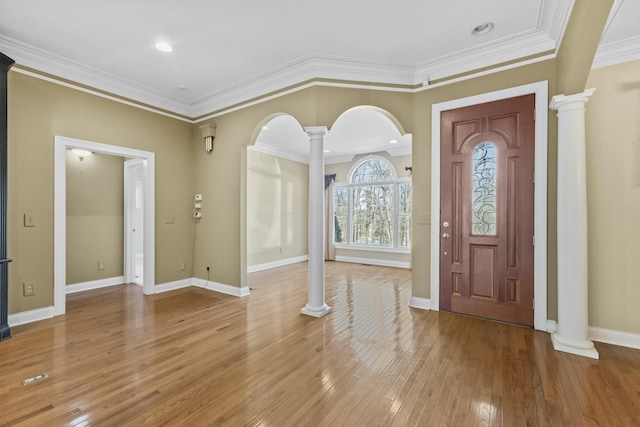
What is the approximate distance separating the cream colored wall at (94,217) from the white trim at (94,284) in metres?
0.06

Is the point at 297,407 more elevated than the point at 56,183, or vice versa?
the point at 56,183

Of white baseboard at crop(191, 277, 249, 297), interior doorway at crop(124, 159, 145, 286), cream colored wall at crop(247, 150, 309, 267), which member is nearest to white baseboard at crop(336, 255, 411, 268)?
cream colored wall at crop(247, 150, 309, 267)

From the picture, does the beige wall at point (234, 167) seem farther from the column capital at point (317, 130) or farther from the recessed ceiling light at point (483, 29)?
the recessed ceiling light at point (483, 29)

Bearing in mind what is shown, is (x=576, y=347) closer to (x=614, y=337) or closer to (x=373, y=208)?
(x=614, y=337)

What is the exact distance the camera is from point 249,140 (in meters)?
4.35

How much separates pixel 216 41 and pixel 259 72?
2.43 feet

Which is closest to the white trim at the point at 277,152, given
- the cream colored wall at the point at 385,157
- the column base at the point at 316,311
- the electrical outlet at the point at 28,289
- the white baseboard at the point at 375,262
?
the cream colored wall at the point at 385,157

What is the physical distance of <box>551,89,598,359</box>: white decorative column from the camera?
8.46 ft

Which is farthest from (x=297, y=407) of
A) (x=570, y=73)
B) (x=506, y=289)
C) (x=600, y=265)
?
(x=570, y=73)

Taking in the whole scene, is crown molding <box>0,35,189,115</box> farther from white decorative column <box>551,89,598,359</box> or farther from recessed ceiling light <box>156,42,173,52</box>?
white decorative column <box>551,89,598,359</box>

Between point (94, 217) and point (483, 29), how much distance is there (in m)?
5.96

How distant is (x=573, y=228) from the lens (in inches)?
102

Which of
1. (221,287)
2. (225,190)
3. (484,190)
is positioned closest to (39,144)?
(225,190)

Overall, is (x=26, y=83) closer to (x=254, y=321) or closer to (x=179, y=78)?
(x=179, y=78)
